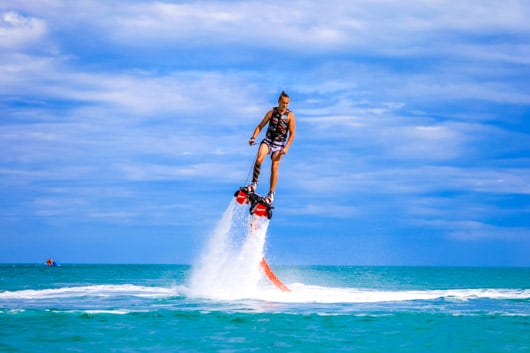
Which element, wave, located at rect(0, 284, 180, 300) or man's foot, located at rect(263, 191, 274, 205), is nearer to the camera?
man's foot, located at rect(263, 191, 274, 205)

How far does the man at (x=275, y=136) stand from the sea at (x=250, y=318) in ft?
4.16

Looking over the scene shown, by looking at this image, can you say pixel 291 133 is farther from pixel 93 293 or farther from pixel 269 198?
pixel 93 293

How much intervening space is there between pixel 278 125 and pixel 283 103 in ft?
1.82

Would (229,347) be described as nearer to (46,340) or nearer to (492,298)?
(46,340)

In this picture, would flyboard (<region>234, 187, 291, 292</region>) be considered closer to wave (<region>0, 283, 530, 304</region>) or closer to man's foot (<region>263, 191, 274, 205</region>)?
man's foot (<region>263, 191, 274, 205</region>)

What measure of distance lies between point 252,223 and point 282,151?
2146 mm

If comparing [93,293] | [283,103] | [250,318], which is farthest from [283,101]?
[93,293]

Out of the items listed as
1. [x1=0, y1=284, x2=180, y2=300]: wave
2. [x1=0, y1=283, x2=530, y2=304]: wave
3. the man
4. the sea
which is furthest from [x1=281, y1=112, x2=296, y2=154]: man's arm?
[x1=0, y1=284, x2=180, y2=300]: wave

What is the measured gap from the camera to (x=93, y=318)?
16406 mm

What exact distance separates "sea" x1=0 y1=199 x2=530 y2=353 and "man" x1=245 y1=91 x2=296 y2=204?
4.16 feet

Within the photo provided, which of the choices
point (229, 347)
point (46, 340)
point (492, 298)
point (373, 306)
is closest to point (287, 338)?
point (229, 347)

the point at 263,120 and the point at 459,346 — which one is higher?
the point at 263,120

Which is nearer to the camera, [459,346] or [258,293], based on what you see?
[459,346]

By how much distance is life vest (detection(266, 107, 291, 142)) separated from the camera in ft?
57.7
